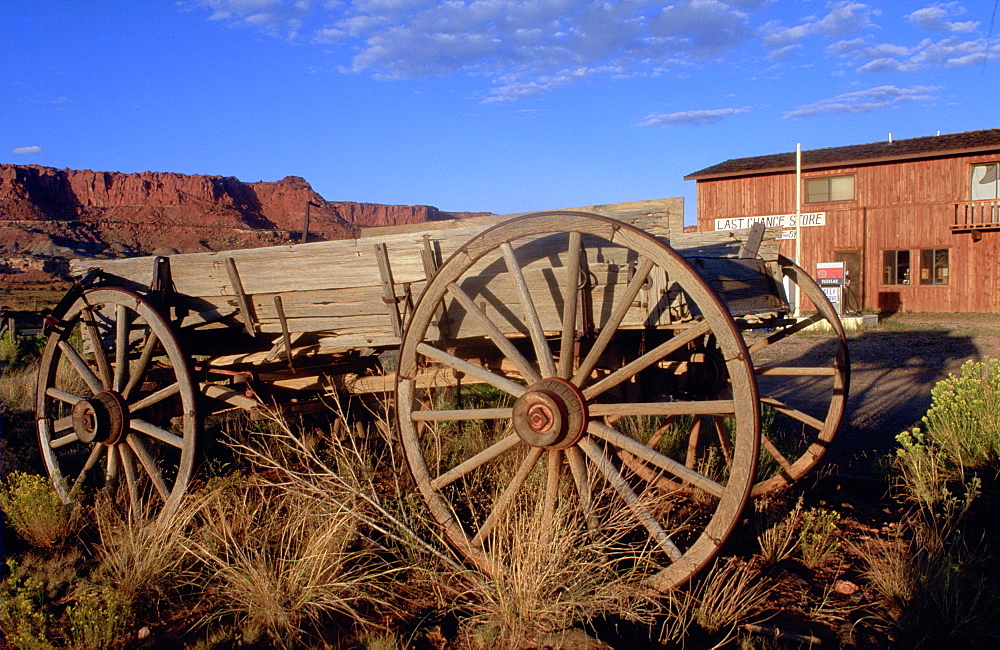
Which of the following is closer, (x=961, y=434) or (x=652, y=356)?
(x=652, y=356)

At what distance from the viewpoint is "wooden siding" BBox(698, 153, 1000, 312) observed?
21422 millimetres

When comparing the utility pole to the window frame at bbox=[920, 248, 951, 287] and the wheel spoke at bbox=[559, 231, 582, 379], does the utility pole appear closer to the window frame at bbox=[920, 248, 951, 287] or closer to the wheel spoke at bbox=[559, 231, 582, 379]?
the window frame at bbox=[920, 248, 951, 287]

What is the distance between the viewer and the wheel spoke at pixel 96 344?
4211 mm

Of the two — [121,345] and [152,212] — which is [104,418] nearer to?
[121,345]

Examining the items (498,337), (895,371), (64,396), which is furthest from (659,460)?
(895,371)

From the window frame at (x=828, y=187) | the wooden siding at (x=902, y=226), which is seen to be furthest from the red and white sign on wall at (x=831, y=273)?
the window frame at (x=828, y=187)

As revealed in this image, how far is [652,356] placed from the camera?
288 cm

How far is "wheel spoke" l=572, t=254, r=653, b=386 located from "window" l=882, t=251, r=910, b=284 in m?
22.9

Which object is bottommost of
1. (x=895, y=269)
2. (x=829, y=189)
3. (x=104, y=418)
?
(x=104, y=418)

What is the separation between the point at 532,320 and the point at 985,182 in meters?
23.7

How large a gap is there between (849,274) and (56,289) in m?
34.3

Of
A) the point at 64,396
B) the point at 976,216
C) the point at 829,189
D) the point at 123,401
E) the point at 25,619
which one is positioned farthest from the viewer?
the point at 829,189

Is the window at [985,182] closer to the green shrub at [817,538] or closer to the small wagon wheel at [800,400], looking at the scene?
the small wagon wheel at [800,400]

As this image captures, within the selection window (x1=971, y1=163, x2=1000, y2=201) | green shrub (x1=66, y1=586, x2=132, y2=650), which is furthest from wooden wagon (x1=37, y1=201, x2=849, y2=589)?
window (x1=971, y1=163, x2=1000, y2=201)
